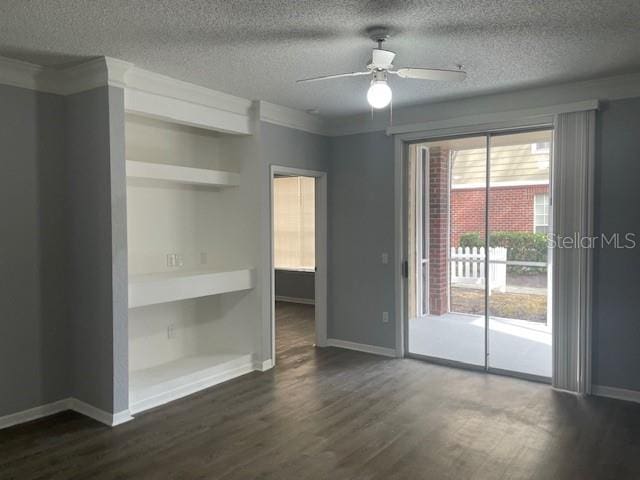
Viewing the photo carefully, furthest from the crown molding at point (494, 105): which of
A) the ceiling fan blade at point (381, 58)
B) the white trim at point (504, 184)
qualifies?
the ceiling fan blade at point (381, 58)

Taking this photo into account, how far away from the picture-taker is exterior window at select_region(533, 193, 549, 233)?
14.2 feet

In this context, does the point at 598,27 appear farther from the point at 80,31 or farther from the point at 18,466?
the point at 18,466

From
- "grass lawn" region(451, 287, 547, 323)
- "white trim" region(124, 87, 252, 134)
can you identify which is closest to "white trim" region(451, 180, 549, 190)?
"grass lawn" region(451, 287, 547, 323)

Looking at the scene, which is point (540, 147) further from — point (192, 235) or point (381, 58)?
point (192, 235)

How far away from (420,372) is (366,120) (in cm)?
269

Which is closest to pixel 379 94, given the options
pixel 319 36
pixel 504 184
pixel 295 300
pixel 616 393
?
pixel 319 36

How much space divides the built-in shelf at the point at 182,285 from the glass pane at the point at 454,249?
187 cm

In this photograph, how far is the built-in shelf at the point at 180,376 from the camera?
12.6ft

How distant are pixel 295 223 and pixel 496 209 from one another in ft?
14.8

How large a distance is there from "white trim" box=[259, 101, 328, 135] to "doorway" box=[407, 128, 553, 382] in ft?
3.62

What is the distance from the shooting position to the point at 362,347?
5.46 metres

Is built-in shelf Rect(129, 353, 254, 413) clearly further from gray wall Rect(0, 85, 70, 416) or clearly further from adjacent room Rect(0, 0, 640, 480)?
gray wall Rect(0, 85, 70, 416)

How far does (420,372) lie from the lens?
4699 mm

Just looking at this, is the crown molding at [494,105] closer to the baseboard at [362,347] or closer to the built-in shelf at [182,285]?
the built-in shelf at [182,285]
